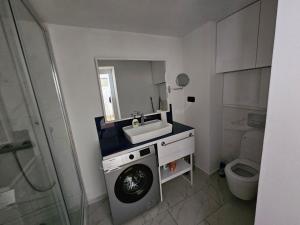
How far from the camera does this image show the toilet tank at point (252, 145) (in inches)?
61.6

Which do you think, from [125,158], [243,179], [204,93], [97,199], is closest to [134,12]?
[204,93]

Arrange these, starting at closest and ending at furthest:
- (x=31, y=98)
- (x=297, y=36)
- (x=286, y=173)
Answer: (x=297, y=36) → (x=286, y=173) → (x=31, y=98)

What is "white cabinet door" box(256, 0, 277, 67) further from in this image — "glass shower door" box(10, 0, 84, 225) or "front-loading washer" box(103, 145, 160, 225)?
"glass shower door" box(10, 0, 84, 225)

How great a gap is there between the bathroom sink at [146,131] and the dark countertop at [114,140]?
5cm

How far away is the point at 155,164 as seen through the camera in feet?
4.93

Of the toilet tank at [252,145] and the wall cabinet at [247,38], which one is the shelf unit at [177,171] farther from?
the wall cabinet at [247,38]

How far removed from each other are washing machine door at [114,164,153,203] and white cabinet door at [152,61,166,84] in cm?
123

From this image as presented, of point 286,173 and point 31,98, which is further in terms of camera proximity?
point 31,98

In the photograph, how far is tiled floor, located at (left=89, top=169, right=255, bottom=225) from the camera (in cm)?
142

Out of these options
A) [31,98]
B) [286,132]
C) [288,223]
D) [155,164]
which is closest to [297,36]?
[286,132]

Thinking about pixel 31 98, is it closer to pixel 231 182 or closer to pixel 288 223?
pixel 288 223

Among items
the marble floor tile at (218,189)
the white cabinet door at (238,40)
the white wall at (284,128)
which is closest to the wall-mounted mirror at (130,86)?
the white cabinet door at (238,40)

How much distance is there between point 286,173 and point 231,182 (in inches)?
40.6

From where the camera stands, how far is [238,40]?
1517 millimetres
